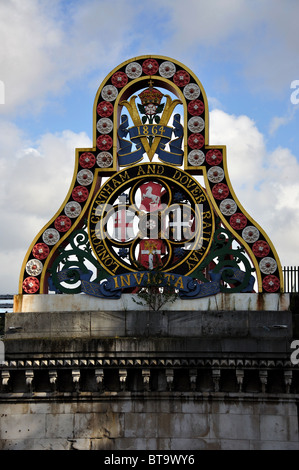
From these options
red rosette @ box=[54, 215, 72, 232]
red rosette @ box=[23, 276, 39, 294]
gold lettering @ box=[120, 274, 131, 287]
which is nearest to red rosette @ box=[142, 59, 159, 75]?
red rosette @ box=[54, 215, 72, 232]

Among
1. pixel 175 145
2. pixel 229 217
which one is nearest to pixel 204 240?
pixel 229 217

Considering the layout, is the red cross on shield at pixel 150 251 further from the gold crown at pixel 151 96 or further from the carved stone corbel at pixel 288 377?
the carved stone corbel at pixel 288 377

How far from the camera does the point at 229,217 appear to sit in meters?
37.8

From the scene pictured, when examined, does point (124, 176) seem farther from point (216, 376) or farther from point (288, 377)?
point (288, 377)

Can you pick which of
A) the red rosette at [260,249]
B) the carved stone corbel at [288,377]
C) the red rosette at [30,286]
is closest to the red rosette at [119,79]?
the red rosette at [260,249]

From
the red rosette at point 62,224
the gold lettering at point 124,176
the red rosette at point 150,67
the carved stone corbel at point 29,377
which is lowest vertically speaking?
the carved stone corbel at point 29,377

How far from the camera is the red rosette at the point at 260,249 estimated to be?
37281 mm

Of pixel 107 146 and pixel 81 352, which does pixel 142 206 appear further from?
pixel 81 352

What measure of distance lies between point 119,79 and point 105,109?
1.49 m

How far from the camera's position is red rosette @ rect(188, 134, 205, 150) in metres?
39.2

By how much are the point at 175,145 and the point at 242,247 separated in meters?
5.36

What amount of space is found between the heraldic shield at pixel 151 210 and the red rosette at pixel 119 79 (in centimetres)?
4

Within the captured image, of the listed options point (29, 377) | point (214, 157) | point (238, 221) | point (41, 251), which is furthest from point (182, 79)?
point (29, 377)

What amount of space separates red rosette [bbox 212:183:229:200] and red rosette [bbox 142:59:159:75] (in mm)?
5898
